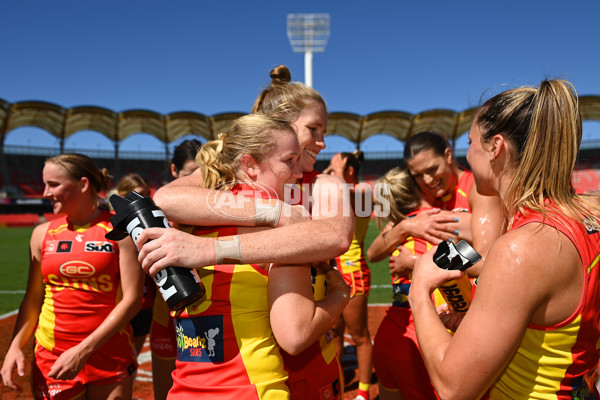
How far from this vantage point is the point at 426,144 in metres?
3.11

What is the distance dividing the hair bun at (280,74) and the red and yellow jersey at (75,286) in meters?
1.57

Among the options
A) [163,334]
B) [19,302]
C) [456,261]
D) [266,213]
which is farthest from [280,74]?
[19,302]

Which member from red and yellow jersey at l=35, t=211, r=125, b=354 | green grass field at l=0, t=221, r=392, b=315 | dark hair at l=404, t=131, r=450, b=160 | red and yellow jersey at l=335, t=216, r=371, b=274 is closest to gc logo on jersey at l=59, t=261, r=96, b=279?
red and yellow jersey at l=35, t=211, r=125, b=354

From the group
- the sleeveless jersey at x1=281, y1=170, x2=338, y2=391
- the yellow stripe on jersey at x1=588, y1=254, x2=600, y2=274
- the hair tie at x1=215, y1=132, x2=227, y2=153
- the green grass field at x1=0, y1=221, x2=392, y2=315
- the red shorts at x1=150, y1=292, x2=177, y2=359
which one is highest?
the hair tie at x1=215, y1=132, x2=227, y2=153

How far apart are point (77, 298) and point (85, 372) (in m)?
0.48

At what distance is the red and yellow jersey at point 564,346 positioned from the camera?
4.16 feet

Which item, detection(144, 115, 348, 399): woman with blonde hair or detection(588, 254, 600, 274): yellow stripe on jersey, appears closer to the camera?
detection(588, 254, 600, 274): yellow stripe on jersey

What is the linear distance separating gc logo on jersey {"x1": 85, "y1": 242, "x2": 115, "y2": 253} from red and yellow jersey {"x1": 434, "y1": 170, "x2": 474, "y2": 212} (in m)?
2.44

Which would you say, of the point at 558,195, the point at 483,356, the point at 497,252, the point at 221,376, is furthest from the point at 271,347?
the point at 558,195

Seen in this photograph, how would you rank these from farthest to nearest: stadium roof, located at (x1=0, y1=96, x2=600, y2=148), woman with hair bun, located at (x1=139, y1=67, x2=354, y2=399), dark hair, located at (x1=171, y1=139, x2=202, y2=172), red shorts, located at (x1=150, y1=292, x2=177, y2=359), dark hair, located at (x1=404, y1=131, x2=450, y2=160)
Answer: stadium roof, located at (x1=0, y1=96, x2=600, y2=148) < dark hair, located at (x1=171, y1=139, x2=202, y2=172) < red shorts, located at (x1=150, y1=292, x2=177, y2=359) < dark hair, located at (x1=404, y1=131, x2=450, y2=160) < woman with hair bun, located at (x1=139, y1=67, x2=354, y2=399)

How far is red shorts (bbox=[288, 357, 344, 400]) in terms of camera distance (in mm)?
1737

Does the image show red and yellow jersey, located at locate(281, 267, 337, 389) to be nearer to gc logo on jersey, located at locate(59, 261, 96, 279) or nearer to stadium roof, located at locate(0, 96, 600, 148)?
gc logo on jersey, located at locate(59, 261, 96, 279)

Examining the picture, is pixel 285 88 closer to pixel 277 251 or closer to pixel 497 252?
pixel 277 251

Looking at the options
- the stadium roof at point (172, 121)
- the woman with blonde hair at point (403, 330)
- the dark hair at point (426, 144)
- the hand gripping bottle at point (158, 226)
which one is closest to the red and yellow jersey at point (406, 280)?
the woman with blonde hair at point (403, 330)
